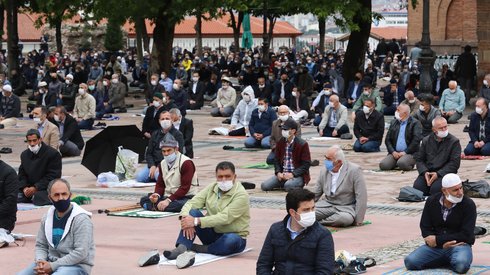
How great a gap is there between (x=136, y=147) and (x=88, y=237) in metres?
11.4

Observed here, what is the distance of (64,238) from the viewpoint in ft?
38.1

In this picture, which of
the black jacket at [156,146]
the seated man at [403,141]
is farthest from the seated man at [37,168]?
the seated man at [403,141]

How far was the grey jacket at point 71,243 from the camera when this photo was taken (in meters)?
11.5

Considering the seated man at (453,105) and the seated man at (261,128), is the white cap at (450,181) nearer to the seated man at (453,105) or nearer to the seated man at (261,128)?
the seated man at (261,128)

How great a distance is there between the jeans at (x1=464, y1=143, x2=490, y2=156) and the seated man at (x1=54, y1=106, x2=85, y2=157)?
805 cm

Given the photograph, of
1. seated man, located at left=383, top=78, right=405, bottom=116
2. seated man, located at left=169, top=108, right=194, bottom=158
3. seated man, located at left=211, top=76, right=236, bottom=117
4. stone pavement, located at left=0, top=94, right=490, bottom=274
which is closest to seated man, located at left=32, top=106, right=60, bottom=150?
stone pavement, located at left=0, top=94, right=490, bottom=274

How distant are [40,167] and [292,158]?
3.81m

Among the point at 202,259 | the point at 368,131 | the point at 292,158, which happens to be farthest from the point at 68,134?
the point at 202,259

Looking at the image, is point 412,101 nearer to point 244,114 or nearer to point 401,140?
point 401,140

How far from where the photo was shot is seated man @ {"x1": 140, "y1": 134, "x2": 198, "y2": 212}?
1677 centimetres

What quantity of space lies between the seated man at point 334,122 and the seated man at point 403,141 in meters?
5.61

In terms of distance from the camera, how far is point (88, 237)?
37.9ft

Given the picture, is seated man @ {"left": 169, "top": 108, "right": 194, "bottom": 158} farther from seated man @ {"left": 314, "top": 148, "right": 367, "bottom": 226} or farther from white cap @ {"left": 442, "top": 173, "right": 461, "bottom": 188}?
white cap @ {"left": 442, "top": 173, "right": 461, "bottom": 188}

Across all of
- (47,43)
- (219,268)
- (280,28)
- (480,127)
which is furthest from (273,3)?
(280,28)
